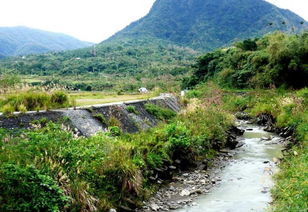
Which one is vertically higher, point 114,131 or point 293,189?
Answer: point 114,131

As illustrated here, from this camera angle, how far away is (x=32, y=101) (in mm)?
14469

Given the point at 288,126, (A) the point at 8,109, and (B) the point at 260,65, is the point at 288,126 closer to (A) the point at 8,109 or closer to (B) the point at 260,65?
(A) the point at 8,109

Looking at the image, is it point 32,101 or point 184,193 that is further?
point 32,101

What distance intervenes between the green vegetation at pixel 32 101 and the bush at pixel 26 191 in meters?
5.47

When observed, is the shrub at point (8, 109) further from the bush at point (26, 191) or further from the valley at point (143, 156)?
the bush at point (26, 191)

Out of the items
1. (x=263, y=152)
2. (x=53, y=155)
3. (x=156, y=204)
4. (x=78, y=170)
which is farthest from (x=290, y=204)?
(x=263, y=152)

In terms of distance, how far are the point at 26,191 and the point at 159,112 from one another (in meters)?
12.7

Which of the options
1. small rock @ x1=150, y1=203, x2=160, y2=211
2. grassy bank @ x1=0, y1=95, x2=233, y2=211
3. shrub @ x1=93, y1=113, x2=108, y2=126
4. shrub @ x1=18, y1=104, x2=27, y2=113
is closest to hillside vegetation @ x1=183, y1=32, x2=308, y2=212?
small rock @ x1=150, y1=203, x2=160, y2=211

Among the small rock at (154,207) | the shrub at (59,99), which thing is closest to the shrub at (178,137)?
the small rock at (154,207)

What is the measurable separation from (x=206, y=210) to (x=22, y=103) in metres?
8.47

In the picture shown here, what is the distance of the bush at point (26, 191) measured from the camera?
25.0 feet

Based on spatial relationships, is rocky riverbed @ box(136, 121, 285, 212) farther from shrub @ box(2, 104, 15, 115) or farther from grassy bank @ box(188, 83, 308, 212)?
shrub @ box(2, 104, 15, 115)

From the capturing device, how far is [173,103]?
2334cm

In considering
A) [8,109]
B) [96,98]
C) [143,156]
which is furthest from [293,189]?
[96,98]
